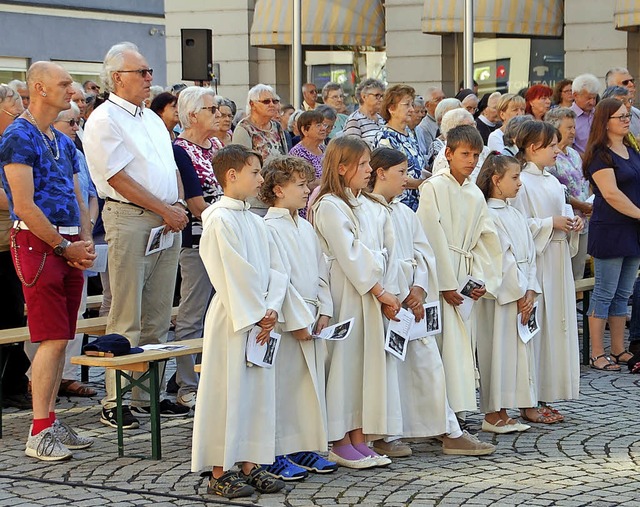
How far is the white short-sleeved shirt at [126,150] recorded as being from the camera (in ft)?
24.5

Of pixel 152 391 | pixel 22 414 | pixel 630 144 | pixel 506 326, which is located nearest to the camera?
pixel 152 391

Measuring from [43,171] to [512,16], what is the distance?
15.9 metres

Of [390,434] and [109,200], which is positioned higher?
[109,200]

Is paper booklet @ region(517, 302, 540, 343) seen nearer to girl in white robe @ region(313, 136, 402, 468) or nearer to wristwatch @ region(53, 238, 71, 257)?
girl in white robe @ region(313, 136, 402, 468)

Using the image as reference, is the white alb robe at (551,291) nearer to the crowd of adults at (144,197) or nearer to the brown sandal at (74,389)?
the crowd of adults at (144,197)

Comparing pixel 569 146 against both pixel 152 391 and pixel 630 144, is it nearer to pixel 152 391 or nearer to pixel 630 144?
pixel 630 144

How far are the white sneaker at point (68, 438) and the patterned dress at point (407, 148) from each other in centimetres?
307

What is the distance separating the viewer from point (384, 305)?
6.87 metres

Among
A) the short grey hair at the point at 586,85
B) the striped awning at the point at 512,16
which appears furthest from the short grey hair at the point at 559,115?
the striped awning at the point at 512,16

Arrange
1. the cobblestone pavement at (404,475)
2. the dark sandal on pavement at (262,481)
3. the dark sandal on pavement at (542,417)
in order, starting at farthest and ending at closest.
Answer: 1. the dark sandal on pavement at (542,417)
2. the dark sandal on pavement at (262,481)
3. the cobblestone pavement at (404,475)

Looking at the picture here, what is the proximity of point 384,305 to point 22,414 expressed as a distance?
2764mm

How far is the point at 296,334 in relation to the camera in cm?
648

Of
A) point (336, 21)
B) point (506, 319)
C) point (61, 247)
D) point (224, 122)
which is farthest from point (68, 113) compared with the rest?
point (336, 21)

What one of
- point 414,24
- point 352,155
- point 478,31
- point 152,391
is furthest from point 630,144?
point 414,24
